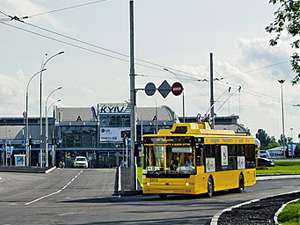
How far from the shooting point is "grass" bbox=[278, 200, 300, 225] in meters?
16.4

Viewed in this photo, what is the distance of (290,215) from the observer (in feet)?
58.9


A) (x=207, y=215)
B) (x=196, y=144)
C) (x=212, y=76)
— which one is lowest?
(x=207, y=215)

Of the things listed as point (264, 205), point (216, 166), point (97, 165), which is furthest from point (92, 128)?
point (264, 205)

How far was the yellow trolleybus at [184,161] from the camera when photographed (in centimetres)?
2991

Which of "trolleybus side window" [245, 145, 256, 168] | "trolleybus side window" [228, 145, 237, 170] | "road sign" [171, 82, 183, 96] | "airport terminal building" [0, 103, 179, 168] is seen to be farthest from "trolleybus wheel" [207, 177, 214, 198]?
"airport terminal building" [0, 103, 179, 168]

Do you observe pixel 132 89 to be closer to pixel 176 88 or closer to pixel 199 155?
pixel 176 88

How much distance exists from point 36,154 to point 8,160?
13085mm

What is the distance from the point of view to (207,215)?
70.1 feet

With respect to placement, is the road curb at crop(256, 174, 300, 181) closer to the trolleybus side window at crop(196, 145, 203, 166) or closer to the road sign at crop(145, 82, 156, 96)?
the road sign at crop(145, 82, 156, 96)

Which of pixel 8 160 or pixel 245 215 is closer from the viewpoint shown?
pixel 245 215

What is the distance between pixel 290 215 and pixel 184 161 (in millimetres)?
12380

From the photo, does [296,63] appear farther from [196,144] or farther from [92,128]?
[92,128]

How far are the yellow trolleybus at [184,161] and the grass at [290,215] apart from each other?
9.09 metres

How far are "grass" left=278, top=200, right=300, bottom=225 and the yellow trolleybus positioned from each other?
909 centimetres
